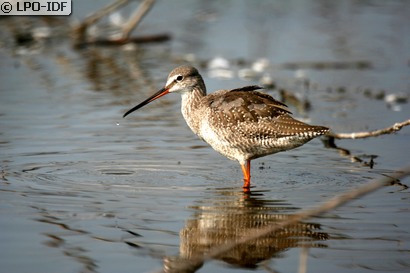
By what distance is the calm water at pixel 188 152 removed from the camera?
655 cm

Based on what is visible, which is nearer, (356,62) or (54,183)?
(54,183)

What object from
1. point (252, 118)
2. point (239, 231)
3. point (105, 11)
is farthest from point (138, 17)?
point (239, 231)

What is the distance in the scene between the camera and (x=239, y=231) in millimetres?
7012

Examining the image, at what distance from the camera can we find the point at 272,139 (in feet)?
27.8

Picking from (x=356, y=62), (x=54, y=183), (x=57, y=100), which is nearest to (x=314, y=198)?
(x=54, y=183)

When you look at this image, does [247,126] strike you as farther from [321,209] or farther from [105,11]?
[105,11]

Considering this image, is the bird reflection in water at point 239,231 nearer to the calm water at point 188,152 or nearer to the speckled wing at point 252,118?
the calm water at point 188,152

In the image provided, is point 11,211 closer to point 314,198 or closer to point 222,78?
point 314,198

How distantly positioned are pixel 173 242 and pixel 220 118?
7.48 ft

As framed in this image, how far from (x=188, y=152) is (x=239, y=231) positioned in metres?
3.05

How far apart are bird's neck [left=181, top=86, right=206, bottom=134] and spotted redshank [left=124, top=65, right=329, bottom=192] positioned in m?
0.02

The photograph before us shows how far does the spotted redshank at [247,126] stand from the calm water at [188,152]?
373 millimetres

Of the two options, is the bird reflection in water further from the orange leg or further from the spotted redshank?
the spotted redshank

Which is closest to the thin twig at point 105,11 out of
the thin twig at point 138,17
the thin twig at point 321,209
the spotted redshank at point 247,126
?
the thin twig at point 138,17
